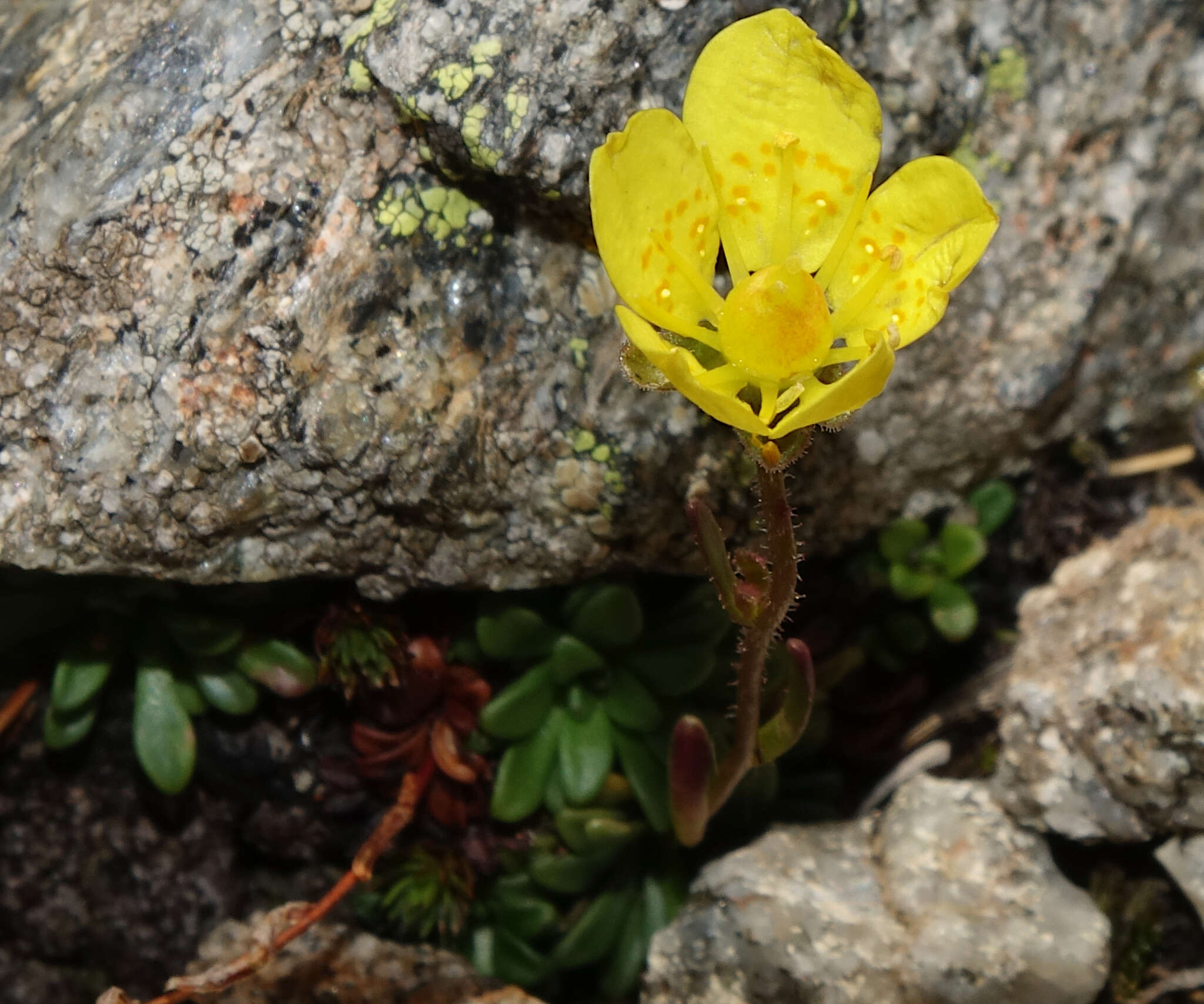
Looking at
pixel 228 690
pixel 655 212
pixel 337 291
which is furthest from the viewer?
pixel 228 690

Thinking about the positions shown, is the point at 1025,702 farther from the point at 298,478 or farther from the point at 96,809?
the point at 96,809

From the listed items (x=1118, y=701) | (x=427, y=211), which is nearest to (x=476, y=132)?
(x=427, y=211)

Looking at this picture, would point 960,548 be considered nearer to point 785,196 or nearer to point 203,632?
point 785,196

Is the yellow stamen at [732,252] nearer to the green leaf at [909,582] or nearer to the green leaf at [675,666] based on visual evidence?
the green leaf at [675,666]

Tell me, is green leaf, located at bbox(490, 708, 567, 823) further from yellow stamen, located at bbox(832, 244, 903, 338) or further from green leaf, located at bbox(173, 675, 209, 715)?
yellow stamen, located at bbox(832, 244, 903, 338)

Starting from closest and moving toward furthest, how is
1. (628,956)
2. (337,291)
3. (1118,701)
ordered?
(337,291)
(1118,701)
(628,956)

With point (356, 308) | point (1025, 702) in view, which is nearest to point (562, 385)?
point (356, 308)

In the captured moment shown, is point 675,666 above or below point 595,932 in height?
above
